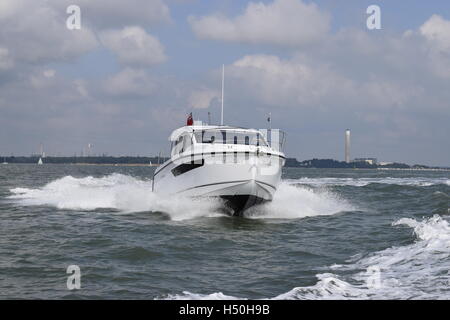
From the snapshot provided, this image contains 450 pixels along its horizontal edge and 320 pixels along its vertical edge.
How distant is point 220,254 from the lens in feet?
35.9

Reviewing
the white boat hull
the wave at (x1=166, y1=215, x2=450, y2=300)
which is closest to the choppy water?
the wave at (x1=166, y1=215, x2=450, y2=300)

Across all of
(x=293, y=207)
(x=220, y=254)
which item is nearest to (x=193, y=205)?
(x=293, y=207)

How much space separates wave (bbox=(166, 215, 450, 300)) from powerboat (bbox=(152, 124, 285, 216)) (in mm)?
5586

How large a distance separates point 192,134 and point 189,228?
3922 millimetres

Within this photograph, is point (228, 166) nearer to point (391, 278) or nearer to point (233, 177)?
point (233, 177)

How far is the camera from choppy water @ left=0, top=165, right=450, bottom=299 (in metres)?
7.89

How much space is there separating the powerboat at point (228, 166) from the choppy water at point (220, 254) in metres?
0.63

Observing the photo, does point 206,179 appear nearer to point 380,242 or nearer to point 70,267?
point 380,242

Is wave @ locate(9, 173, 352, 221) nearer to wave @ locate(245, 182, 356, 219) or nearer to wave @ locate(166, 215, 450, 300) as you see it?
wave @ locate(245, 182, 356, 219)

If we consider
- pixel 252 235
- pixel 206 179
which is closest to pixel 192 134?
pixel 206 179
